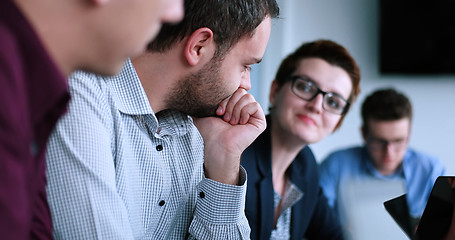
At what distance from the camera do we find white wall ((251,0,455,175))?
12.0 feet

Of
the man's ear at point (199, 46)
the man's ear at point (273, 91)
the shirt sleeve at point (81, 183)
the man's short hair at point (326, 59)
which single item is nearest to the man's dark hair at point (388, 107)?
the man's short hair at point (326, 59)

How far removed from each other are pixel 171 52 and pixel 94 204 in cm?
39

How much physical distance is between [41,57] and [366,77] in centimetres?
351

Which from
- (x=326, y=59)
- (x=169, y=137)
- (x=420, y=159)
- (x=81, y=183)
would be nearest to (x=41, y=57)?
(x=81, y=183)

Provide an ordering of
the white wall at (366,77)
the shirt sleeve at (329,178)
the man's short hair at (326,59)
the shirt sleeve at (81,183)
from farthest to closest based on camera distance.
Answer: the white wall at (366,77)
the shirt sleeve at (329,178)
the man's short hair at (326,59)
the shirt sleeve at (81,183)

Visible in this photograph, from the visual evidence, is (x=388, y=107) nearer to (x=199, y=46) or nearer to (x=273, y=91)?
(x=273, y=91)

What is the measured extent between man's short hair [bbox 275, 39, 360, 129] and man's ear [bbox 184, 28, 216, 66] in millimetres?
767

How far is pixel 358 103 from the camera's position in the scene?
3.73 m

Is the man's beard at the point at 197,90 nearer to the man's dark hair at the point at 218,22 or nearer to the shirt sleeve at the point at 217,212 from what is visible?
the man's dark hair at the point at 218,22

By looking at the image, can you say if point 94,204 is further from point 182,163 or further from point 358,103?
point 358,103

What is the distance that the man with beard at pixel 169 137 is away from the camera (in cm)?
85

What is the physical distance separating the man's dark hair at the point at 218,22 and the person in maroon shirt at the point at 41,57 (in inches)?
19.2

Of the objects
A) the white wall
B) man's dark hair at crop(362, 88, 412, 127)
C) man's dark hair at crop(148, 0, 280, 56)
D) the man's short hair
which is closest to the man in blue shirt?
man's dark hair at crop(362, 88, 412, 127)

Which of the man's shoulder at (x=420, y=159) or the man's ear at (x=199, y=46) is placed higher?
the man's ear at (x=199, y=46)
